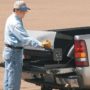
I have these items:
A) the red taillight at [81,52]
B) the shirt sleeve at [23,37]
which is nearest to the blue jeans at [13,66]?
the shirt sleeve at [23,37]

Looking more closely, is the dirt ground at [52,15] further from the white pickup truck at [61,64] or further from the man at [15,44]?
the man at [15,44]

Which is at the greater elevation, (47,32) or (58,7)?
(58,7)

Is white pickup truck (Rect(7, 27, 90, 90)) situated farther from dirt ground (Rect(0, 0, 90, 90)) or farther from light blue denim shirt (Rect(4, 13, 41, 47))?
dirt ground (Rect(0, 0, 90, 90))

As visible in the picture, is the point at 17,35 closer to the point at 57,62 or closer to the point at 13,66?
the point at 13,66

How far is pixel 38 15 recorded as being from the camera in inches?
1189

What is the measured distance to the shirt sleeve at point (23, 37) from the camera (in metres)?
7.98

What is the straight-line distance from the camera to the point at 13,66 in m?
8.24

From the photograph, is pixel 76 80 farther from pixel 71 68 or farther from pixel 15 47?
pixel 15 47

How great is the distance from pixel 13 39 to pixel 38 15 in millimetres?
22013

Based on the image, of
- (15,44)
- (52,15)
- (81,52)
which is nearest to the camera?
(15,44)

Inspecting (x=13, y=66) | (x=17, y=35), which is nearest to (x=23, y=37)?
(x=17, y=35)

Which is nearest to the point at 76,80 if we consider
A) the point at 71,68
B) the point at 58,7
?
the point at 71,68

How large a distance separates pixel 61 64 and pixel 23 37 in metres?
0.89

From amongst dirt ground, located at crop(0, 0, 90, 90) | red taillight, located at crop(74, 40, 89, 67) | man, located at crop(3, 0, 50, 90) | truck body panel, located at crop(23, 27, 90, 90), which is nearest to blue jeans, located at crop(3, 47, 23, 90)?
man, located at crop(3, 0, 50, 90)
